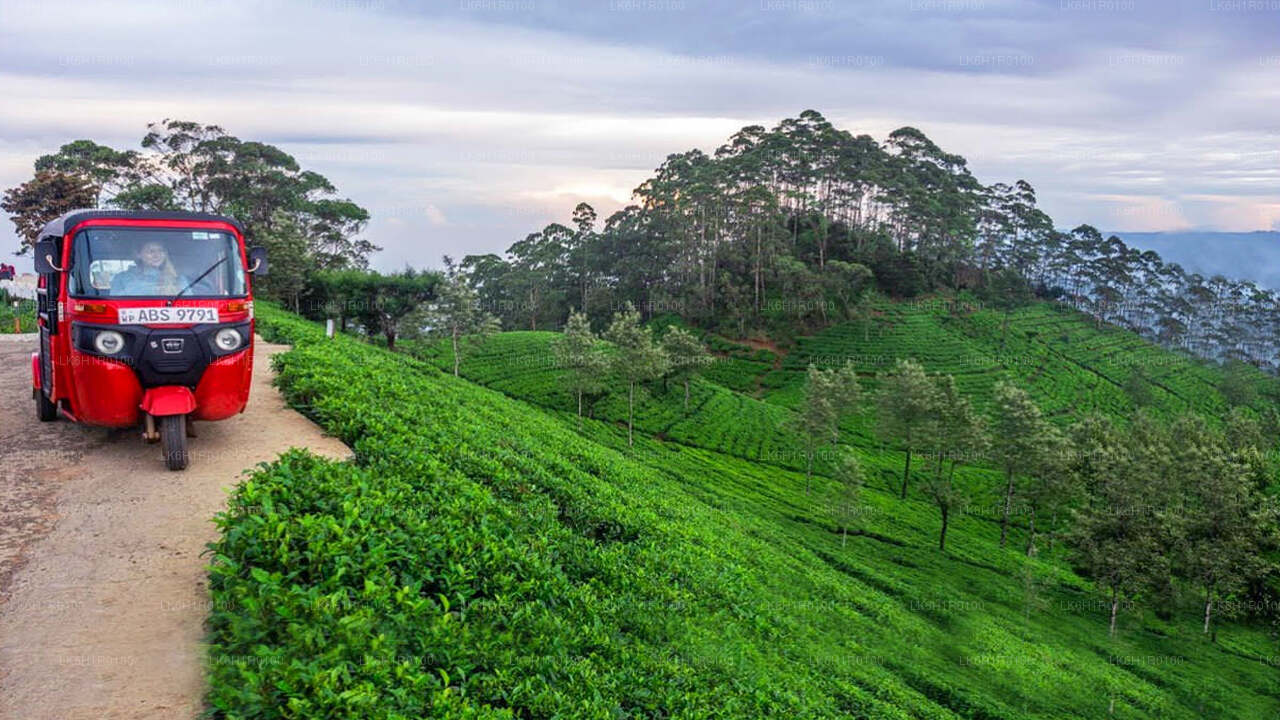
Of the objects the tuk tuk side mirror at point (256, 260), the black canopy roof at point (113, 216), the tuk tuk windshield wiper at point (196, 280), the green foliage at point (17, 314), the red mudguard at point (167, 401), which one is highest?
the black canopy roof at point (113, 216)

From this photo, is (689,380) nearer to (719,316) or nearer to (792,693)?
(719,316)

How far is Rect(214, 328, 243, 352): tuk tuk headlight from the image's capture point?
10.0 meters

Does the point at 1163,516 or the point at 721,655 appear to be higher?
the point at 721,655

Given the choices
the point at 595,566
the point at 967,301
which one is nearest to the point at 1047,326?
the point at 967,301

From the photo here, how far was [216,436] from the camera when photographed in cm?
1170

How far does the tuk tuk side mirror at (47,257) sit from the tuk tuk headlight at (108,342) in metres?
1.30

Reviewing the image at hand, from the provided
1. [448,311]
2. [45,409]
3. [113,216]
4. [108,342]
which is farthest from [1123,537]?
[448,311]

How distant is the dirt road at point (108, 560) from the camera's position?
5633 mm

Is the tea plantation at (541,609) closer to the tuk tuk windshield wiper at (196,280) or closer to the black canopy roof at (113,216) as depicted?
the tuk tuk windshield wiper at (196,280)

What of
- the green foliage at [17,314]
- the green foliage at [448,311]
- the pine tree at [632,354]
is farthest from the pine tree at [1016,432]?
the green foliage at [17,314]

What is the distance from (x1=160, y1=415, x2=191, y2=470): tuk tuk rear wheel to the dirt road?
21cm

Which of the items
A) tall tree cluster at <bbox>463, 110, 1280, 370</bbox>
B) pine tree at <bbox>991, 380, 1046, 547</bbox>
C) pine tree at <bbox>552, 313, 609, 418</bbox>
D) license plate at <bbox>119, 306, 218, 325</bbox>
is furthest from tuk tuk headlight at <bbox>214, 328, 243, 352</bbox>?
tall tree cluster at <bbox>463, 110, 1280, 370</bbox>

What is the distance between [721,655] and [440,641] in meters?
4.18

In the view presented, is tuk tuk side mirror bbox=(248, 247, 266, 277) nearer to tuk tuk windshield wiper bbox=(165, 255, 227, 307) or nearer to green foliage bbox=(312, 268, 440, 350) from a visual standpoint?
tuk tuk windshield wiper bbox=(165, 255, 227, 307)
